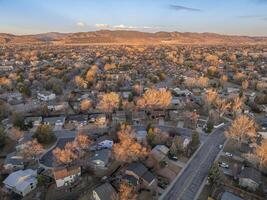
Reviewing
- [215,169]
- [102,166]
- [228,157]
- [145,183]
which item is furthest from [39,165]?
[228,157]

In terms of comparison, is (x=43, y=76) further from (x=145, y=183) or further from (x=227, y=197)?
(x=227, y=197)

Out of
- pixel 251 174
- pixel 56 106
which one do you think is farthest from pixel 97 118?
pixel 251 174

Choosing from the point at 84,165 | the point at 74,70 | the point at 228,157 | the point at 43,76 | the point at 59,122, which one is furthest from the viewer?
the point at 74,70

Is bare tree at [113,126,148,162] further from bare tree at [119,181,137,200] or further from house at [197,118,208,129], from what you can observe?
house at [197,118,208,129]

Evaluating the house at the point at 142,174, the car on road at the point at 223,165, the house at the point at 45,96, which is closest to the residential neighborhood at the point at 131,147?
the car on road at the point at 223,165

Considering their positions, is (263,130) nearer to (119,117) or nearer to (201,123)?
(201,123)

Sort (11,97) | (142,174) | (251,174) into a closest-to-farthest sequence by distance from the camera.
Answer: (142,174) < (251,174) < (11,97)

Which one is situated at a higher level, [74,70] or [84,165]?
[74,70]
